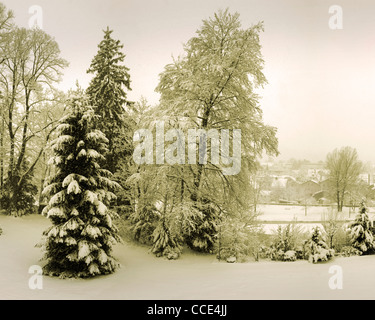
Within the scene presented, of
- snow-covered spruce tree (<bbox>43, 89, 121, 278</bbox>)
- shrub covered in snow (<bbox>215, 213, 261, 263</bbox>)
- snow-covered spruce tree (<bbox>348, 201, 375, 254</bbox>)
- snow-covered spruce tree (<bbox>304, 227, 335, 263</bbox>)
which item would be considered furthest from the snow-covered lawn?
snow-covered spruce tree (<bbox>348, 201, 375, 254</bbox>)

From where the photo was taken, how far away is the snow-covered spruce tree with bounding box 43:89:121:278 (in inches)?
398

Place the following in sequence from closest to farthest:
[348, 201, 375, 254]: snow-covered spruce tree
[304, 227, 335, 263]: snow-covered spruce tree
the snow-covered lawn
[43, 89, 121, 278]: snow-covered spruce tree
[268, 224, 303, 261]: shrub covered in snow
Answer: the snow-covered lawn < [43, 89, 121, 278]: snow-covered spruce tree < [304, 227, 335, 263]: snow-covered spruce tree < [348, 201, 375, 254]: snow-covered spruce tree < [268, 224, 303, 261]: shrub covered in snow

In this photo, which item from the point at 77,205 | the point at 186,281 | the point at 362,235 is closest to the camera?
the point at 186,281

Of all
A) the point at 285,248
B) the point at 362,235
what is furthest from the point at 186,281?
the point at 362,235

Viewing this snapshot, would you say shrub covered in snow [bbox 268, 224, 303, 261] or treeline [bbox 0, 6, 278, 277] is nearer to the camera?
treeline [bbox 0, 6, 278, 277]

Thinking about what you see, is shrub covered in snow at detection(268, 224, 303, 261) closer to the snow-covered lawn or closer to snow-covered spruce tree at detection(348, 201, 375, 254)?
snow-covered spruce tree at detection(348, 201, 375, 254)

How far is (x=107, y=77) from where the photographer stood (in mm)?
16984

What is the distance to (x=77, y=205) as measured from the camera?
10.6 m

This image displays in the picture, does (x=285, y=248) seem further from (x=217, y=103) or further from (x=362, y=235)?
(x=217, y=103)

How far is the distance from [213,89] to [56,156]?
22.6 ft

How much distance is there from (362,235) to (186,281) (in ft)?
36.3

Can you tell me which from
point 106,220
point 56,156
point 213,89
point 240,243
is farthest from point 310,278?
point 56,156

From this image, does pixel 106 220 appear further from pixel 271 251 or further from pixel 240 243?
pixel 271 251

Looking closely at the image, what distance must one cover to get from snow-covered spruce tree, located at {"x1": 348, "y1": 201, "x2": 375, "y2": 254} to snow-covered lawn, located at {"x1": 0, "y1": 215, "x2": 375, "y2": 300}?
398 centimetres
